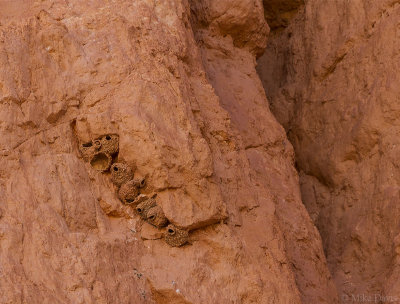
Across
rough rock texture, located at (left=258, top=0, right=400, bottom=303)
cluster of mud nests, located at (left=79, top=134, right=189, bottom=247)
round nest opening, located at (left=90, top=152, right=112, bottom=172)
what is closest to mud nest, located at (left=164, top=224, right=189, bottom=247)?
cluster of mud nests, located at (left=79, top=134, right=189, bottom=247)

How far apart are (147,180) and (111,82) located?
55 centimetres

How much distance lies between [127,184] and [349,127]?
2.60 m

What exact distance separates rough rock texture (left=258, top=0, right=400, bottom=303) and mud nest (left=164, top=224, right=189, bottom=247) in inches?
68.6

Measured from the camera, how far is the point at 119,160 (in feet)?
12.7

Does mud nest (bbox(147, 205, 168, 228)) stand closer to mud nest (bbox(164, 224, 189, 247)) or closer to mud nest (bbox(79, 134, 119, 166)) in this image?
mud nest (bbox(164, 224, 189, 247))

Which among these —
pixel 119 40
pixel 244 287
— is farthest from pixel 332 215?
pixel 119 40

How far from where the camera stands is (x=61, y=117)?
3.88 meters

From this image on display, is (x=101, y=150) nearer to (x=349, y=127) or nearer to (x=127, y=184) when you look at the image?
(x=127, y=184)

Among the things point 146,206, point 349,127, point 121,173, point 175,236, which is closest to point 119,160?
point 121,173

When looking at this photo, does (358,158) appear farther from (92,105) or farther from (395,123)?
(92,105)

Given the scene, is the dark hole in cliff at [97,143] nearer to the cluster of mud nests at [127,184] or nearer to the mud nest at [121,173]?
A: the cluster of mud nests at [127,184]

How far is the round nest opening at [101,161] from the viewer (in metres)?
3.85

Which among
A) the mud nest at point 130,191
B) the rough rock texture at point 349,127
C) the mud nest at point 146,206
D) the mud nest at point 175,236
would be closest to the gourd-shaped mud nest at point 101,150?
the mud nest at point 130,191

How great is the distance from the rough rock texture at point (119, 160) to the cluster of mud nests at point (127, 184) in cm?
3
